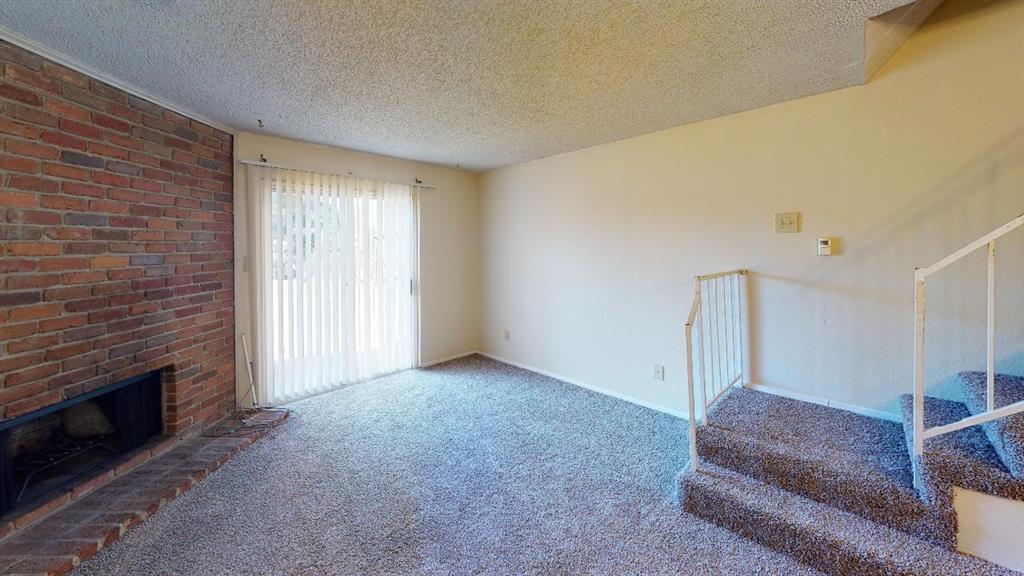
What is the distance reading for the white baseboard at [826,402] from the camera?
220 cm

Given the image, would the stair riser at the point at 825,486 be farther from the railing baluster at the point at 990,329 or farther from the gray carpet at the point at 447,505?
the railing baluster at the point at 990,329

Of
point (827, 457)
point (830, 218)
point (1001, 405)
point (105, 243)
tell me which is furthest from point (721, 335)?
point (105, 243)

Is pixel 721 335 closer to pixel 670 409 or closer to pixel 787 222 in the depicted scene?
pixel 670 409

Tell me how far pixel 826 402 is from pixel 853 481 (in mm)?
869

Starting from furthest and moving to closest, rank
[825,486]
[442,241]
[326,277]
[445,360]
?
[445,360] < [442,241] < [326,277] < [825,486]

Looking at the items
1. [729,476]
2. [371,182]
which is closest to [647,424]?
[729,476]

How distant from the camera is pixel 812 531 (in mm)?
1591

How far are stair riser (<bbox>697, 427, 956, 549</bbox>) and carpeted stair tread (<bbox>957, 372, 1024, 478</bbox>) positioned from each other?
0.31 m

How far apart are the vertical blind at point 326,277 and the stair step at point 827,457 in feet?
9.91

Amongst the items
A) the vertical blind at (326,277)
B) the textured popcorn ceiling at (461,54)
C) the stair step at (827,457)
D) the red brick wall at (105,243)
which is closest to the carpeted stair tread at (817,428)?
the stair step at (827,457)

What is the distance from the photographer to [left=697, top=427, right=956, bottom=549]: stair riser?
1.52 meters

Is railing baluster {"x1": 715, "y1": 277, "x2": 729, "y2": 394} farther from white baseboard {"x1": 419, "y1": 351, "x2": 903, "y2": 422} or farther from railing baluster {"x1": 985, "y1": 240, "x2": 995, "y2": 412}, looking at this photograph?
railing baluster {"x1": 985, "y1": 240, "x2": 995, "y2": 412}

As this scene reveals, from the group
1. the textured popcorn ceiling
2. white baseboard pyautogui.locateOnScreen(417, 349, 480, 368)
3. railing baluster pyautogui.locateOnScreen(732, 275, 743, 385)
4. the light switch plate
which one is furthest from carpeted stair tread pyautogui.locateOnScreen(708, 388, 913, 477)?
white baseboard pyautogui.locateOnScreen(417, 349, 480, 368)

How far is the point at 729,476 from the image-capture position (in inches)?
77.2
